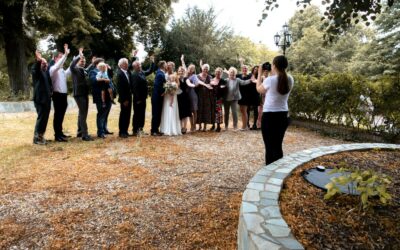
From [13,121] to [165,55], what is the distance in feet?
51.3

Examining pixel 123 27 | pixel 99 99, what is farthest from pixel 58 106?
pixel 123 27

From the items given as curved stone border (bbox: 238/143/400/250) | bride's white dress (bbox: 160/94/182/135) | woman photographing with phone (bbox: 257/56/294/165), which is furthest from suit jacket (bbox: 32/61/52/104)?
curved stone border (bbox: 238/143/400/250)

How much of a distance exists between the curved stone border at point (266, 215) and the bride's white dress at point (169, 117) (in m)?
4.02

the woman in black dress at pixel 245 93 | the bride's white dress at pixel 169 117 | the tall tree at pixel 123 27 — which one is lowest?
the bride's white dress at pixel 169 117

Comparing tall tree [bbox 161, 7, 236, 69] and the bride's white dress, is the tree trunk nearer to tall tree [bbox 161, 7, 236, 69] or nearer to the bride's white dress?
the bride's white dress

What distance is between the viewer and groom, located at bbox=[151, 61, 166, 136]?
7.52 metres

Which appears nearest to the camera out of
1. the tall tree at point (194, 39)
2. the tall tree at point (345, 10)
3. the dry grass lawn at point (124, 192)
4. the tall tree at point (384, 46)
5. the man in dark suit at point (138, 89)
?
the dry grass lawn at point (124, 192)

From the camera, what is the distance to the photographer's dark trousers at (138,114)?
7492 mm

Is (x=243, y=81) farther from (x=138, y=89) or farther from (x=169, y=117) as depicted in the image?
(x=138, y=89)

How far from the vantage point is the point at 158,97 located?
300 inches

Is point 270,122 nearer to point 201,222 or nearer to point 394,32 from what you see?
point 201,222

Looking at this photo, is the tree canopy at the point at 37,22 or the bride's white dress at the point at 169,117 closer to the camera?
the bride's white dress at the point at 169,117

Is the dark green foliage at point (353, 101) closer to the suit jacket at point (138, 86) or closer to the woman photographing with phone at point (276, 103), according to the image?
the woman photographing with phone at point (276, 103)

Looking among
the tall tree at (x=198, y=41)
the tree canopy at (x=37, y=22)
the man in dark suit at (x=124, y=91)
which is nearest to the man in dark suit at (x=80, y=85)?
the man in dark suit at (x=124, y=91)
